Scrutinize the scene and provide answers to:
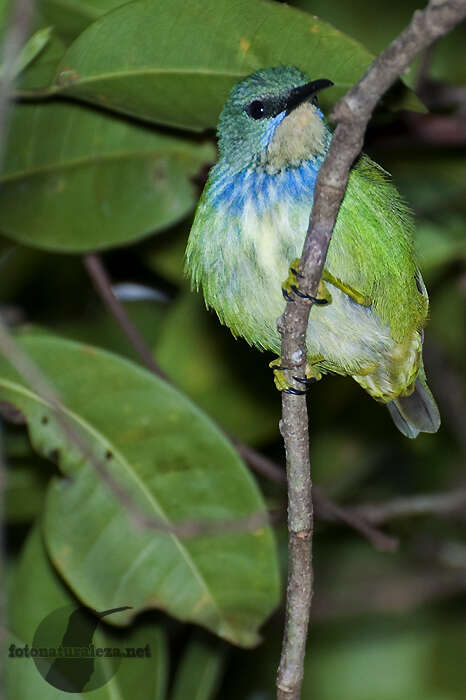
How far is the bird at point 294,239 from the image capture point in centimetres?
268

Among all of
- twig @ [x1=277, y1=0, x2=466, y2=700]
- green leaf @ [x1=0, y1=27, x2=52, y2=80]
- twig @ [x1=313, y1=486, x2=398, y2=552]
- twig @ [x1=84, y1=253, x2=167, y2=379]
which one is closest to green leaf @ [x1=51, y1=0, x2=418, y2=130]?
green leaf @ [x1=0, y1=27, x2=52, y2=80]

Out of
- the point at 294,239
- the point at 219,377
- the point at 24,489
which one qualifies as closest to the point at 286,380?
the point at 294,239

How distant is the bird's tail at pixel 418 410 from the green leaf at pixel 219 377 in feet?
1.90

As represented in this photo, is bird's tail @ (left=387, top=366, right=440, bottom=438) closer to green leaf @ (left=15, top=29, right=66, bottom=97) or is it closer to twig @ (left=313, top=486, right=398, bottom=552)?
twig @ (left=313, top=486, right=398, bottom=552)

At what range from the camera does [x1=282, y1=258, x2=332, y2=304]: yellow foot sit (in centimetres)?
218

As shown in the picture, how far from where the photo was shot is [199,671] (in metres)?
3.56

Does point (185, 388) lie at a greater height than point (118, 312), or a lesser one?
lesser

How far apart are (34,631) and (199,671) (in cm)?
70

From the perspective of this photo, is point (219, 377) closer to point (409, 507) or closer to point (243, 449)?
point (243, 449)

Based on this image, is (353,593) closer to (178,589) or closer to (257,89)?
(178,589)

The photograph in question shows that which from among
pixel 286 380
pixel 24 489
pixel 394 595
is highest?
pixel 286 380

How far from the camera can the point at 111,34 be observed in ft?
10.2

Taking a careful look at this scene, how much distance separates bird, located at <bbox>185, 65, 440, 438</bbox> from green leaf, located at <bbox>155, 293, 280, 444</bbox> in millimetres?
699

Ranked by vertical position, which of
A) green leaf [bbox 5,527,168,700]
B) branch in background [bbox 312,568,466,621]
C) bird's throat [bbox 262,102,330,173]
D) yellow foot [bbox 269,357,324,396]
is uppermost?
bird's throat [bbox 262,102,330,173]
